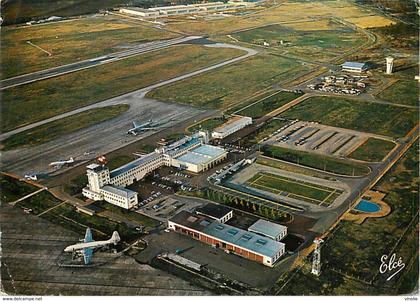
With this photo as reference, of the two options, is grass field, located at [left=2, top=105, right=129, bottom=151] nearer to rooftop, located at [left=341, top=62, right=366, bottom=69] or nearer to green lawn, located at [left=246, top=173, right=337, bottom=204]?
green lawn, located at [left=246, top=173, right=337, bottom=204]

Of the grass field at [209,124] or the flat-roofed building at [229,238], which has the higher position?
the grass field at [209,124]

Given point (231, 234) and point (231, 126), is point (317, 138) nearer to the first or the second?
point (231, 126)

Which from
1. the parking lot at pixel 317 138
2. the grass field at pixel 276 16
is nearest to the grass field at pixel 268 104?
the parking lot at pixel 317 138

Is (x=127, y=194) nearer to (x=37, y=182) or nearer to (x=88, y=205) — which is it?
(x=88, y=205)

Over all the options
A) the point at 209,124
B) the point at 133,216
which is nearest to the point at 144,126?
the point at 209,124

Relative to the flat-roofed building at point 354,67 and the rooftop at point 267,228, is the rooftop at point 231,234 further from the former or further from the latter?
the flat-roofed building at point 354,67
